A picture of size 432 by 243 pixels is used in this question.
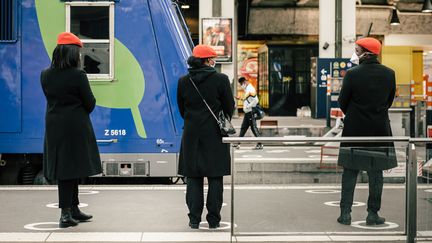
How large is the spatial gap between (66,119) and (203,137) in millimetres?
1326

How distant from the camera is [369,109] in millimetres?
6926

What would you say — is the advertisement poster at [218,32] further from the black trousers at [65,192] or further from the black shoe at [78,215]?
the black trousers at [65,192]

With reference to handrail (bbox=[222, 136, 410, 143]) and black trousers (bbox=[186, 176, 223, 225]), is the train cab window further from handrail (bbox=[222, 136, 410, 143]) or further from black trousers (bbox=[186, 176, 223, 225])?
handrail (bbox=[222, 136, 410, 143])

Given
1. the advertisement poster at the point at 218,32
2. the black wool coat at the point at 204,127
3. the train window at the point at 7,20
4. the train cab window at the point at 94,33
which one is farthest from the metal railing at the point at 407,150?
the advertisement poster at the point at 218,32

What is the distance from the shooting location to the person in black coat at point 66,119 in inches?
270

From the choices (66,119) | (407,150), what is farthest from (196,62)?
(407,150)

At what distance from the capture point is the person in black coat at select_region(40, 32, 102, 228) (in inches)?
270

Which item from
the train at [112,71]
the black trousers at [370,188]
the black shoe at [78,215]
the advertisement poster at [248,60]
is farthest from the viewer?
the advertisement poster at [248,60]

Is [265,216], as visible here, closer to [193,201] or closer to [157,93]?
[193,201]

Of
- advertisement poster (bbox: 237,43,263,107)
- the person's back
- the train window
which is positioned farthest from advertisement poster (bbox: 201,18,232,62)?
the person's back

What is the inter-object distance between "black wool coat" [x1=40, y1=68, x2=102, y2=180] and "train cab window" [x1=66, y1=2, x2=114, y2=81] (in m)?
2.68

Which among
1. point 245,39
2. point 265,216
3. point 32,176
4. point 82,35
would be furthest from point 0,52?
point 245,39

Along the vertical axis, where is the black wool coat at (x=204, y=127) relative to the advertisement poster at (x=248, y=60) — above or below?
below

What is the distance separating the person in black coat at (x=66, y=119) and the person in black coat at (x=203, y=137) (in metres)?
0.95
